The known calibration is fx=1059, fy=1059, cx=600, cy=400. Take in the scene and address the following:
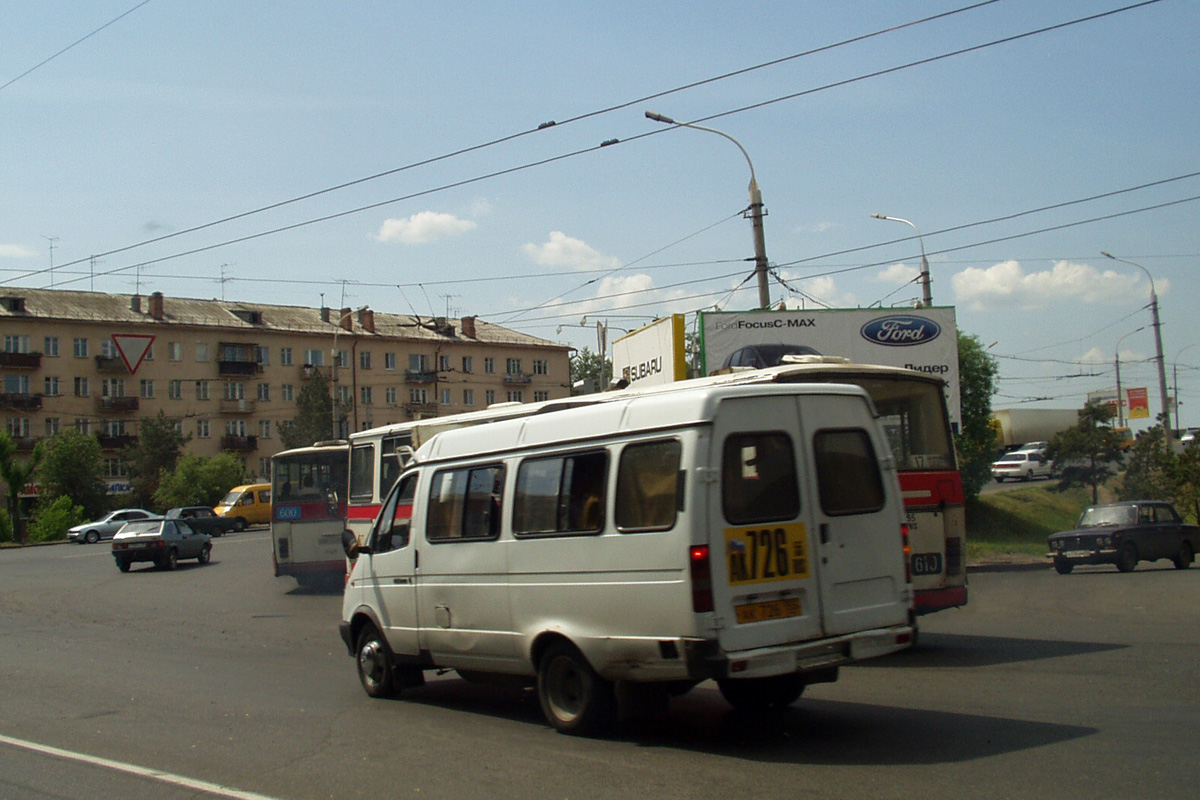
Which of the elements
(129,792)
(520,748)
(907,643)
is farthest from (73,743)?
(907,643)

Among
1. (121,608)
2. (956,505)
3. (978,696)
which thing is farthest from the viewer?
(121,608)

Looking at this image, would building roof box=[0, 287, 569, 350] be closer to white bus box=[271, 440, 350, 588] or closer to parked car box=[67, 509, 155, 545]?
parked car box=[67, 509, 155, 545]

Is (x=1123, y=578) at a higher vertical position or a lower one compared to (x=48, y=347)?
lower

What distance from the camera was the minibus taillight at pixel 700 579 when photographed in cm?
A: 663

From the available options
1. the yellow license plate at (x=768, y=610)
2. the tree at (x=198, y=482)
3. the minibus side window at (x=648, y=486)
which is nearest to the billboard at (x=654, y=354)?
the minibus side window at (x=648, y=486)

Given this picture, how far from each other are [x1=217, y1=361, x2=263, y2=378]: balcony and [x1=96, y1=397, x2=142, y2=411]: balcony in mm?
6111

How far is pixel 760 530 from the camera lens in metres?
6.91

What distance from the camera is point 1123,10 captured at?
1346 cm

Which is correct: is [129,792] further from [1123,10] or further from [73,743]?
[1123,10]

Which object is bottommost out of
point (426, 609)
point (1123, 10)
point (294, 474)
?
point (426, 609)

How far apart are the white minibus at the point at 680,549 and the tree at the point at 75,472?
2371 inches

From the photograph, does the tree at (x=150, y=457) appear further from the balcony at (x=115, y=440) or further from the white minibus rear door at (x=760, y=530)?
the white minibus rear door at (x=760, y=530)

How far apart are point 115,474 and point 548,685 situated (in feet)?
240

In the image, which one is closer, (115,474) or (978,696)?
(978,696)
